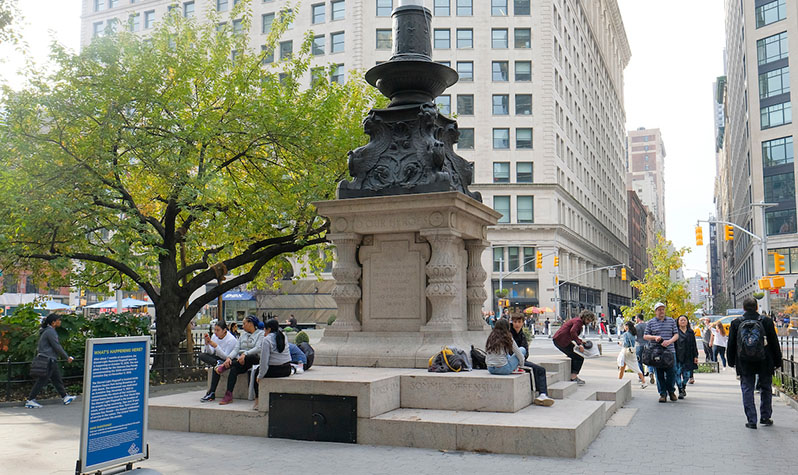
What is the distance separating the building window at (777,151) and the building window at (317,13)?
140 ft

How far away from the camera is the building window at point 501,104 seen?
213 ft

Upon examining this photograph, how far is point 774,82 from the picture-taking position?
62.9m

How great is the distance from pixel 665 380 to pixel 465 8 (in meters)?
56.4

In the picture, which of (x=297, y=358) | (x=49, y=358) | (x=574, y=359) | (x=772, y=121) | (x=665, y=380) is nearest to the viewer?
(x=297, y=358)

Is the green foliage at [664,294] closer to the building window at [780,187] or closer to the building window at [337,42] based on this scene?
the building window at [780,187]

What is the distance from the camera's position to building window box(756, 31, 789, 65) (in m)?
61.9

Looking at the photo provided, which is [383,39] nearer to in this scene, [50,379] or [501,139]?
[501,139]

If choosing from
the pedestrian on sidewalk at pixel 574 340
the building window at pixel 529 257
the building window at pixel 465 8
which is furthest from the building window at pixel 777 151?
the pedestrian on sidewalk at pixel 574 340

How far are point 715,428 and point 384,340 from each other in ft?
17.7

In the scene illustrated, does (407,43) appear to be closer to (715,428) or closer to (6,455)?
(715,428)

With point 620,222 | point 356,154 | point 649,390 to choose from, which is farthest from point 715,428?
point 620,222

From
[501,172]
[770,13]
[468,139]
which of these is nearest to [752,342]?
[501,172]

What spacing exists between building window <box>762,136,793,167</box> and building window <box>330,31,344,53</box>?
131 ft

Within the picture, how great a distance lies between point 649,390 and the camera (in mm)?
17062
